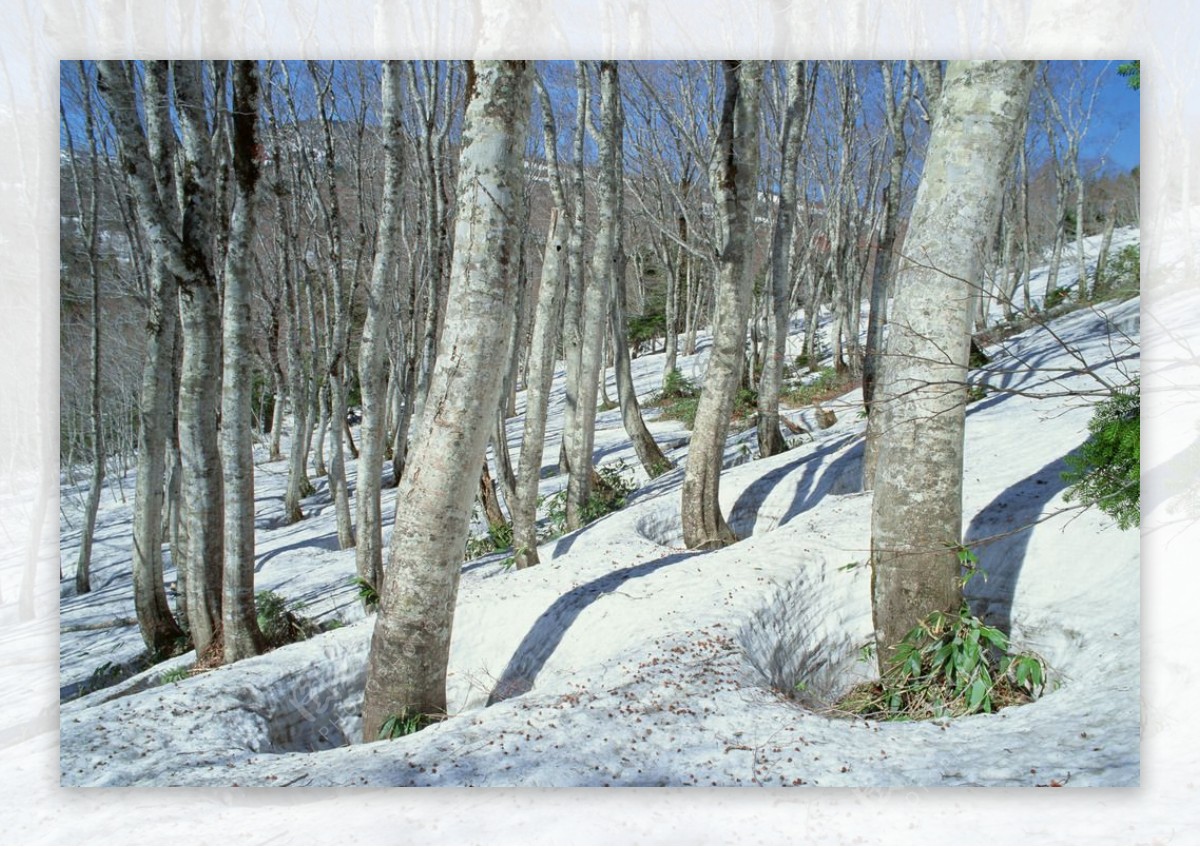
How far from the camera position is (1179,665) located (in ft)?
10.7

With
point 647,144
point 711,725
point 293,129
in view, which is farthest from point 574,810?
point 647,144

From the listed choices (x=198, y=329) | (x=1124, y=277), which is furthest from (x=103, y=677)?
(x=1124, y=277)

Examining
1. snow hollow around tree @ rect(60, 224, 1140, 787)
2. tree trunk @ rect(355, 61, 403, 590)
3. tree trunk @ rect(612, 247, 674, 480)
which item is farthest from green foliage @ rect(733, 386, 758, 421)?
tree trunk @ rect(355, 61, 403, 590)

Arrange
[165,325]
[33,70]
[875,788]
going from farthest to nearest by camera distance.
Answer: [165,325] < [33,70] < [875,788]

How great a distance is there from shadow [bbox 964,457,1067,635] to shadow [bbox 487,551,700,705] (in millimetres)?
1715

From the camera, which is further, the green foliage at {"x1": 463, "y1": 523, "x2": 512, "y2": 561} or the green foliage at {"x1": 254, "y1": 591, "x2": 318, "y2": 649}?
the green foliage at {"x1": 463, "y1": 523, "x2": 512, "y2": 561}

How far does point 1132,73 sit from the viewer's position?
3.76m

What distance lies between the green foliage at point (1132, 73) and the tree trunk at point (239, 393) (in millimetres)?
4319

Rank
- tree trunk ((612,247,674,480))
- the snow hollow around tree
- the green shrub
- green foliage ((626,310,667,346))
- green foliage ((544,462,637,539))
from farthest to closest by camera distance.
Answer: green foliage ((626,310,667,346)), the green shrub, tree trunk ((612,247,674,480)), green foliage ((544,462,637,539)), the snow hollow around tree

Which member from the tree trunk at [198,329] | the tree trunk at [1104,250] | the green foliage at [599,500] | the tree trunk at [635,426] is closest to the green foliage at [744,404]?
the tree trunk at [635,426]

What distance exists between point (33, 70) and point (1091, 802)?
17.8 feet

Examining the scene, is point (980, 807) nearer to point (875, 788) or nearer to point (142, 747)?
point (875, 788)

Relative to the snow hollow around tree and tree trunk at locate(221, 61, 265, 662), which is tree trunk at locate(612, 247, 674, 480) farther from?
tree trunk at locate(221, 61, 265, 662)

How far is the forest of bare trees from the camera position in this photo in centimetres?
301
